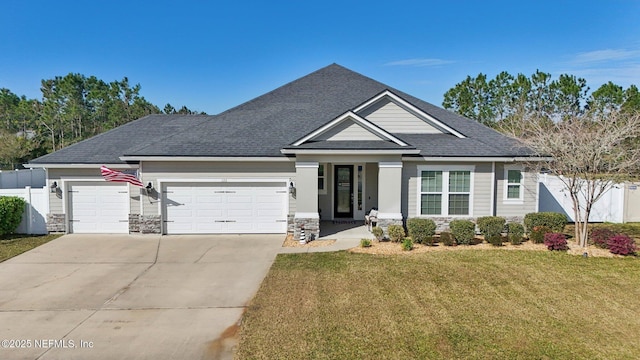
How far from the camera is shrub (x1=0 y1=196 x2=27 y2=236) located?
12.8m

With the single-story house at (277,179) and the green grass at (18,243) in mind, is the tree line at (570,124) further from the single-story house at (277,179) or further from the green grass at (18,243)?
the green grass at (18,243)

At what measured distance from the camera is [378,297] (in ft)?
24.4

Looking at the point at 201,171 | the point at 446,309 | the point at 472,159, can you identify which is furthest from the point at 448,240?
the point at 201,171

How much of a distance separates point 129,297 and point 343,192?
31.9 ft

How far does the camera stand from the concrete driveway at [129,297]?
5664mm

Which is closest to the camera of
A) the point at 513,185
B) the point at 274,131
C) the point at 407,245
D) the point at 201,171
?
the point at 407,245

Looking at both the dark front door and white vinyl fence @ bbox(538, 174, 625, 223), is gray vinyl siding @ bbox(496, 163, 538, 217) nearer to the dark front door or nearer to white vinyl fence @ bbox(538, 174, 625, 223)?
white vinyl fence @ bbox(538, 174, 625, 223)

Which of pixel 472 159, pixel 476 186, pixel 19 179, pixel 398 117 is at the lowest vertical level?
pixel 19 179

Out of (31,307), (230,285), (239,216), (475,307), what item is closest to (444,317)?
(475,307)

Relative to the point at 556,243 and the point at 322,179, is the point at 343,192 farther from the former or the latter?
the point at 556,243

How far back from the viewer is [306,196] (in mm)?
12758

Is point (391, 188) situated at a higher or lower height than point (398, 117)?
lower

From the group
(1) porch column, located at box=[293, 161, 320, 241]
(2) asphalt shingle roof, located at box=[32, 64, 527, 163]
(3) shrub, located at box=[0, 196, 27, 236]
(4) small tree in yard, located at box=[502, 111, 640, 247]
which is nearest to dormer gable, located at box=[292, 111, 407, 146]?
(2) asphalt shingle roof, located at box=[32, 64, 527, 163]

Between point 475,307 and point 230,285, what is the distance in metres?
5.30
